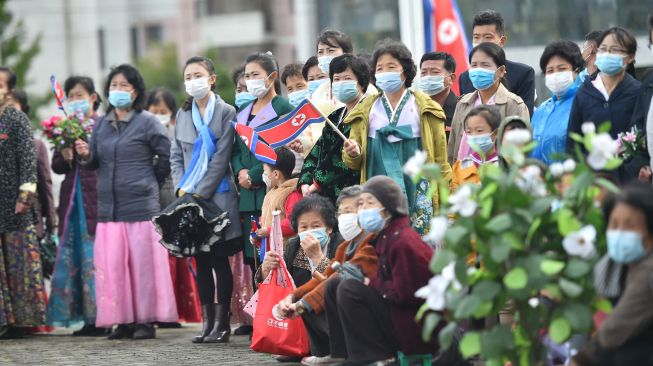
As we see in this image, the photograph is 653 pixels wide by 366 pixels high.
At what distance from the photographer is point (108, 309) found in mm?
11805

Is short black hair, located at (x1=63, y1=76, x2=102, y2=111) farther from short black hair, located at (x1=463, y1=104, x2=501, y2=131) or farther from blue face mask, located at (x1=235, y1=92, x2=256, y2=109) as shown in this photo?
short black hair, located at (x1=463, y1=104, x2=501, y2=131)

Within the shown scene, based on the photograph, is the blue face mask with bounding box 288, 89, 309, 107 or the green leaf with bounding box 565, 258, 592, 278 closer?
the green leaf with bounding box 565, 258, 592, 278

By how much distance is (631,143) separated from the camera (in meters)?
8.52

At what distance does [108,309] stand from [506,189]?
5.97 m

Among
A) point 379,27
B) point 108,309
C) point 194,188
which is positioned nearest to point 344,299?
point 194,188

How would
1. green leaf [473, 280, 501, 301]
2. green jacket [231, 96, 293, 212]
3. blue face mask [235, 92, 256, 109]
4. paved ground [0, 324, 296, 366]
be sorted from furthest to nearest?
blue face mask [235, 92, 256, 109], green jacket [231, 96, 293, 212], paved ground [0, 324, 296, 366], green leaf [473, 280, 501, 301]

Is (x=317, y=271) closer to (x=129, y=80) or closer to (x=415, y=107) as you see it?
(x=415, y=107)

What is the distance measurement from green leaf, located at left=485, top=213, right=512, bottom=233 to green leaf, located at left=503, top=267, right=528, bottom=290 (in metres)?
0.20

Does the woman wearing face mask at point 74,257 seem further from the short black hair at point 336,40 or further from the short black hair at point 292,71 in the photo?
the short black hair at point 336,40

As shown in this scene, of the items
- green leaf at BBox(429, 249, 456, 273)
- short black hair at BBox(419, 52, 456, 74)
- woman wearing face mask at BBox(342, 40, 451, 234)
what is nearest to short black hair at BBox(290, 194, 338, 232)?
woman wearing face mask at BBox(342, 40, 451, 234)

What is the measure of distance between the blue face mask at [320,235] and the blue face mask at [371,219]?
1.14m

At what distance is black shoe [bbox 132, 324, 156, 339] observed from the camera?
38.8ft

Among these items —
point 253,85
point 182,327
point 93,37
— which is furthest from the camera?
point 93,37

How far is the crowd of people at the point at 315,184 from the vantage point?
822cm
